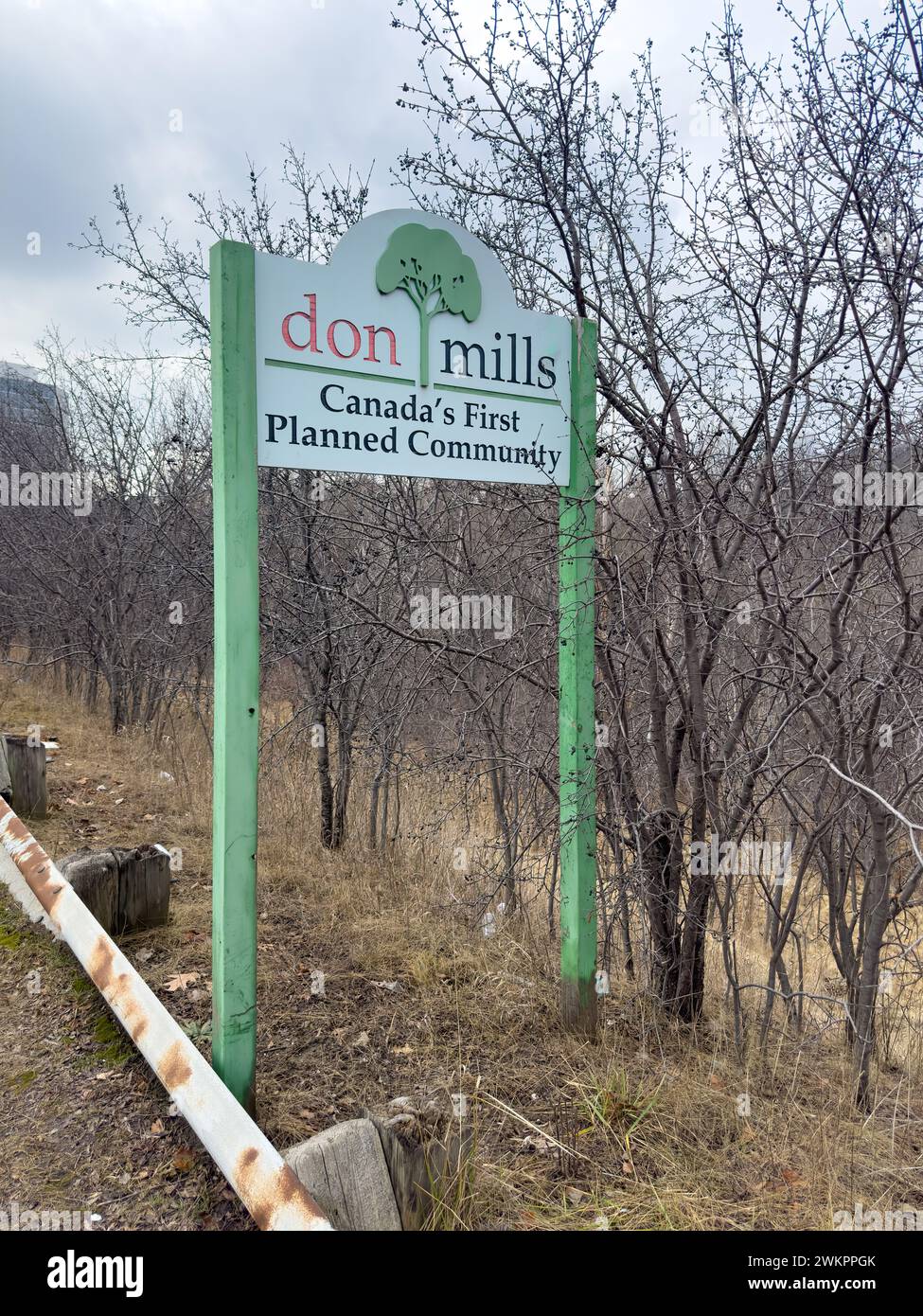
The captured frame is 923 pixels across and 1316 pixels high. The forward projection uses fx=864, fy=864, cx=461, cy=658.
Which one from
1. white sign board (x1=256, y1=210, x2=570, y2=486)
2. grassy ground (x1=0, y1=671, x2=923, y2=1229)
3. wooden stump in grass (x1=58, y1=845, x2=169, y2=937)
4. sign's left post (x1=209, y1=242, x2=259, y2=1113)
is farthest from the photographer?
wooden stump in grass (x1=58, y1=845, x2=169, y2=937)

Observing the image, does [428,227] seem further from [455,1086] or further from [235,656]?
[455,1086]

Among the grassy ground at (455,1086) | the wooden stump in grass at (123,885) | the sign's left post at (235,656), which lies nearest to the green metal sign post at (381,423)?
the sign's left post at (235,656)

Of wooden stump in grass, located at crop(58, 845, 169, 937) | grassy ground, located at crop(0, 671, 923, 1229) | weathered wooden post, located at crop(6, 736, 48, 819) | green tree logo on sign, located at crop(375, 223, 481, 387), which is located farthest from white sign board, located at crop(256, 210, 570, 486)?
weathered wooden post, located at crop(6, 736, 48, 819)

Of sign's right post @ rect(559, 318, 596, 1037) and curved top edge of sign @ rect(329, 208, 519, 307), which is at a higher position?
curved top edge of sign @ rect(329, 208, 519, 307)

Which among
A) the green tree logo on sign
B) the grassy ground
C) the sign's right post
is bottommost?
the grassy ground

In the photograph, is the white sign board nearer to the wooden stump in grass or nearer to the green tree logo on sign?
the green tree logo on sign

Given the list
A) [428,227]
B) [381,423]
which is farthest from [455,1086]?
[428,227]

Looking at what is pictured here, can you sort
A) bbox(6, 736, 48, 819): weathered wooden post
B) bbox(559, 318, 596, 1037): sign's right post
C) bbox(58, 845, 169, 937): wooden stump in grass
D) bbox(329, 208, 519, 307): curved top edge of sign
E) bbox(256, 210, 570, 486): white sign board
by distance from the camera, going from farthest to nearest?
bbox(6, 736, 48, 819): weathered wooden post → bbox(58, 845, 169, 937): wooden stump in grass → bbox(559, 318, 596, 1037): sign's right post → bbox(329, 208, 519, 307): curved top edge of sign → bbox(256, 210, 570, 486): white sign board

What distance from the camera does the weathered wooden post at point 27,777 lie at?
6.58 meters

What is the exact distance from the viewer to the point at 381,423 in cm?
307

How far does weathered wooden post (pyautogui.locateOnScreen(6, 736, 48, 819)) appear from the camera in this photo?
21.6ft
